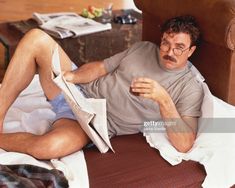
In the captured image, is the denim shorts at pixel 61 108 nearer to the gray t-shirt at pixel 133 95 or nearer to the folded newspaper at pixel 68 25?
the gray t-shirt at pixel 133 95

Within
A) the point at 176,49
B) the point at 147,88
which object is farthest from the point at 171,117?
the point at 176,49

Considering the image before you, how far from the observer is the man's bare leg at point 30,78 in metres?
1.44

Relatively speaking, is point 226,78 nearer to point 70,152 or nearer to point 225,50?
point 225,50

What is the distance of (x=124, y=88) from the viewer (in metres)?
1.62

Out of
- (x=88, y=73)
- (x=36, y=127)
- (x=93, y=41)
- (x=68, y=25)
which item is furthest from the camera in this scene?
(x=68, y=25)

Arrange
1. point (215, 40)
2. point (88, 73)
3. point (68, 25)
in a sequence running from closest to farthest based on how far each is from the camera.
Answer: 1. point (215, 40)
2. point (88, 73)
3. point (68, 25)

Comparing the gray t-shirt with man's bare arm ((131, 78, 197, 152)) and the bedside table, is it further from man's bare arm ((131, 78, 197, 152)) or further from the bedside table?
the bedside table

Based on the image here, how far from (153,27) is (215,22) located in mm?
532

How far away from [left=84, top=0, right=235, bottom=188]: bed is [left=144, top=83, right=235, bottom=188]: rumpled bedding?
0.08ft

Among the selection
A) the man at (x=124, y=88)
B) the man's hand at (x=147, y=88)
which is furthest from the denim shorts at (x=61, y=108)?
the man's hand at (x=147, y=88)

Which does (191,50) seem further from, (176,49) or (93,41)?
(93,41)

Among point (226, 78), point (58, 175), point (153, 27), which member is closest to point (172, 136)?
point (226, 78)

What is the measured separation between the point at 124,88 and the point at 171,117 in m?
0.29

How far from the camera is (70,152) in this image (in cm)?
144
